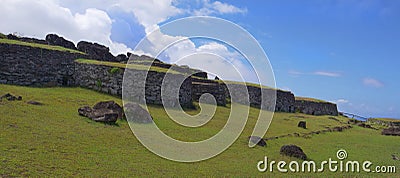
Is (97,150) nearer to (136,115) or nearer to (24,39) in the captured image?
(136,115)

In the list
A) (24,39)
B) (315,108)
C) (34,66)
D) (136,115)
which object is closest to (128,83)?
(34,66)

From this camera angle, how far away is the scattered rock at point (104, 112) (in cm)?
1477

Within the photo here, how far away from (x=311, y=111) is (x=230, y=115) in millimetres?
23274

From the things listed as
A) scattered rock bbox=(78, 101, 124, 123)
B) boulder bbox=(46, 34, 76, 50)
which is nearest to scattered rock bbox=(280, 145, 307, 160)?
scattered rock bbox=(78, 101, 124, 123)

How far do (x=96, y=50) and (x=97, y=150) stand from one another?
23483 millimetres

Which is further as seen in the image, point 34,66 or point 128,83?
point 128,83

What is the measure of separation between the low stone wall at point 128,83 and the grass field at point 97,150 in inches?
211

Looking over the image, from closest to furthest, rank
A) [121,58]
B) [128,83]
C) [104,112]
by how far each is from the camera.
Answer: [104,112] → [128,83] → [121,58]

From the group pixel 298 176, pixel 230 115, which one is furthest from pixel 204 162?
pixel 230 115

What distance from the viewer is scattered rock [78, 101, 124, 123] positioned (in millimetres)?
14766

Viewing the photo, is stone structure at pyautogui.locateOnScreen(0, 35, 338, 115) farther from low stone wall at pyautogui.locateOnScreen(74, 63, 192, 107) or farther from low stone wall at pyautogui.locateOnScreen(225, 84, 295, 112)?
low stone wall at pyautogui.locateOnScreen(225, 84, 295, 112)

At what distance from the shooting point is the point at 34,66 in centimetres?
2233

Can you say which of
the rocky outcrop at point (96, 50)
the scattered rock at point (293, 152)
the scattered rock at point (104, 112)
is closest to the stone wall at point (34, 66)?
the rocky outcrop at point (96, 50)

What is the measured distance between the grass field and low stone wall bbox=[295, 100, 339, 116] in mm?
25660
